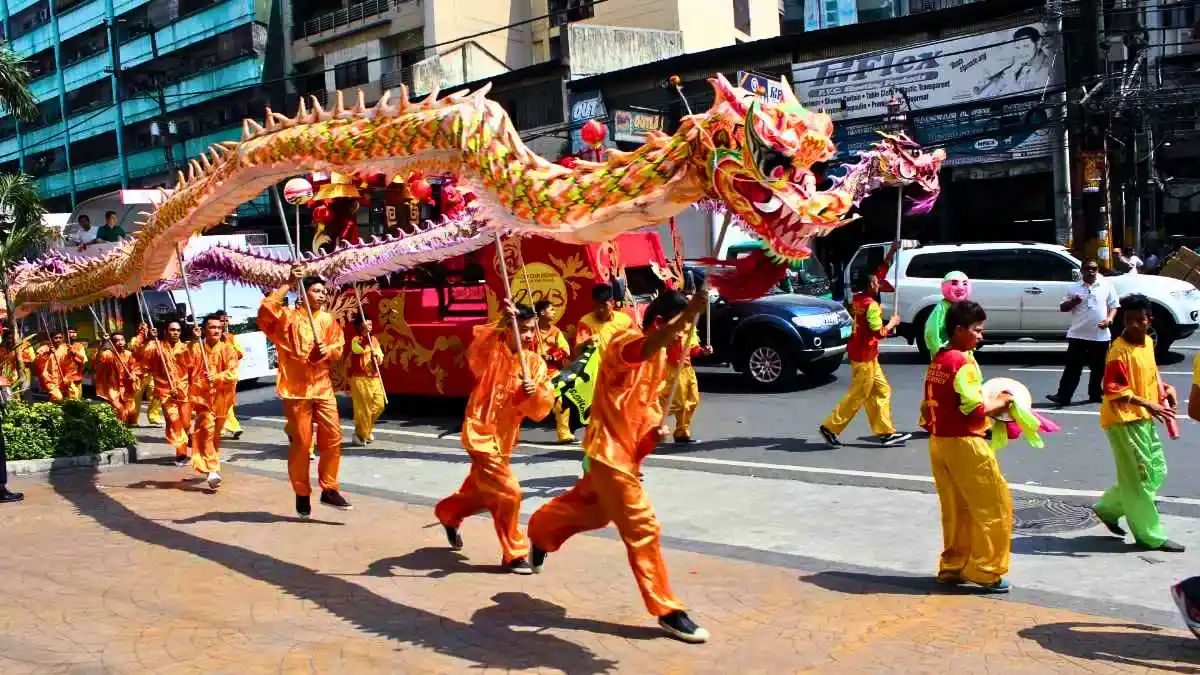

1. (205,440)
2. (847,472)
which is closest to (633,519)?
(847,472)

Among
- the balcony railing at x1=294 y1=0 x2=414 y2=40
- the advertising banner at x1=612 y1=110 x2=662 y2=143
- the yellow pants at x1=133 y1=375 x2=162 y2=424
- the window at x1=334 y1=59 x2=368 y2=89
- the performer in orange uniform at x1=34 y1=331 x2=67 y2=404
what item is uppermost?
the balcony railing at x1=294 y1=0 x2=414 y2=40

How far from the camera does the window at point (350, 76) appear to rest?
126 feet

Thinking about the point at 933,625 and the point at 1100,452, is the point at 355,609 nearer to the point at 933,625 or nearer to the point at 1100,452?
the point at 933,625

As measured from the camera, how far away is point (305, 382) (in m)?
7.84

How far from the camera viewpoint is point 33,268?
12.0 meters

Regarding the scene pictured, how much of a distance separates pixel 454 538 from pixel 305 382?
1.97 m

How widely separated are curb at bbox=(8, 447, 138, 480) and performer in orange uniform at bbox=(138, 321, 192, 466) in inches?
18.9

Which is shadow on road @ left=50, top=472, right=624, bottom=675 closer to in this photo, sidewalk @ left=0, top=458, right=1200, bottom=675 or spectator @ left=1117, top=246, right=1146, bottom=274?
sidewalk @ left=0, top=458, right=1200, bottom=675

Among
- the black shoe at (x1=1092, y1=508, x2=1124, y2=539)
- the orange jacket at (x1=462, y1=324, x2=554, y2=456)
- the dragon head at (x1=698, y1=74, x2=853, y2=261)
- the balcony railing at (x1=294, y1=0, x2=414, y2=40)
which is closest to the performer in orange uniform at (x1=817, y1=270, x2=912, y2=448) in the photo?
the black shoe at (x1=1092, y1=508, x2=1124, y2=539)

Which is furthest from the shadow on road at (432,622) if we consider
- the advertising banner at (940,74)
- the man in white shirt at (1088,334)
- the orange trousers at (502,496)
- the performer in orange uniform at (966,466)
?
the advertising banner at (940,74)

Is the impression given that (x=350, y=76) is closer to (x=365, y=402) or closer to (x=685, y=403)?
(x=365, y=402)

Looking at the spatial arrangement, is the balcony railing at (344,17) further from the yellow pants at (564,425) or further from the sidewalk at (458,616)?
the sidewalk at (458,616)

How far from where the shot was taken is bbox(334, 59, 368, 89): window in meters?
38.3

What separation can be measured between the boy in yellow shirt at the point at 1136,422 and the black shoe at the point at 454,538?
3.94 m
